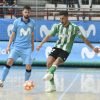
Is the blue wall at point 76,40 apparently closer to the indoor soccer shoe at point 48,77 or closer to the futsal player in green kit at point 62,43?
the futsal player in green kit at point 62,43

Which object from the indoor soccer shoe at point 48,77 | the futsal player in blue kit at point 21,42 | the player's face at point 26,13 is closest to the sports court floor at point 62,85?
the indoor soccer shoe at point 48,77

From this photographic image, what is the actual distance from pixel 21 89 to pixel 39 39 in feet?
22.1

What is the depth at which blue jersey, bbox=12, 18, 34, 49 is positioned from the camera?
11.3 meters

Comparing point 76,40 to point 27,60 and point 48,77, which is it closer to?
point 27,60

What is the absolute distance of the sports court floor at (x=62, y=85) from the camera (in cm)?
991

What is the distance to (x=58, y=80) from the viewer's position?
13328 millimetres

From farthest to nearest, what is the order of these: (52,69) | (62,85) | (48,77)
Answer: (62,85)
(52,69)
(48,77)

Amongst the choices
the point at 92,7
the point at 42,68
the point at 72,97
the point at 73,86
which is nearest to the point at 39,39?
the point at 42,68

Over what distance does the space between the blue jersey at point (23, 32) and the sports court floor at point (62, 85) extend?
1.12m

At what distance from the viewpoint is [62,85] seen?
1210 cm

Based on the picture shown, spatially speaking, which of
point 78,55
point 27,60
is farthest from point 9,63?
Result: point 78,55

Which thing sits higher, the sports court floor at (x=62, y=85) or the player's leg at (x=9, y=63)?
the player's leg at (x=9, y=63)

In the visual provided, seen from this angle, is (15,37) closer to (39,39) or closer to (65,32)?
(65,32)

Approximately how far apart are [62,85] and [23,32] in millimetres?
1925
